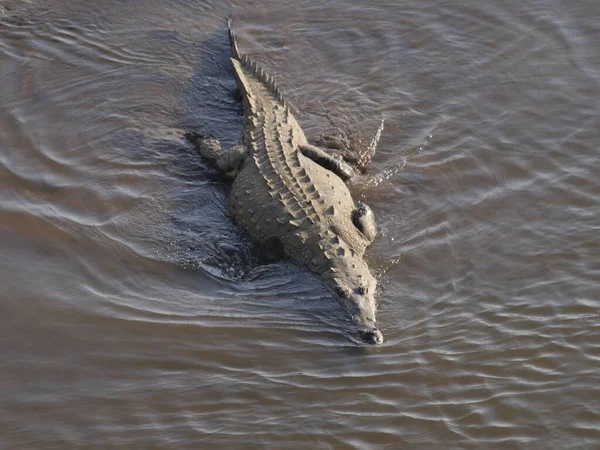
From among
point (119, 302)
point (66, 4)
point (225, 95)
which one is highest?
point (66, 4)

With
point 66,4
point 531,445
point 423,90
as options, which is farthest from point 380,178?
point 66,4

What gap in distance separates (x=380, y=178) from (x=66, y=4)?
18.6ft

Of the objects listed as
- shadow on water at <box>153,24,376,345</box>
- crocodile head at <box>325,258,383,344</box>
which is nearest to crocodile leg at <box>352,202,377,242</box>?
crocodile head at <box>325,258,383,344</box>

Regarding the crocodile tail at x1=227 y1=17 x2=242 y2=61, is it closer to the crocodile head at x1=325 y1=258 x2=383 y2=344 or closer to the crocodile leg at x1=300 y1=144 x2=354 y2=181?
the crocodile leg at x1=300 y1=144 x2=354 y2=181

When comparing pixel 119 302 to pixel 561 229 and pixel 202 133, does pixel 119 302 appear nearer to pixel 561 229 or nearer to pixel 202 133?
pixel 202 133

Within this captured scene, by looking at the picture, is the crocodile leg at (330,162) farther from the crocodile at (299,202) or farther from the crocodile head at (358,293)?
the crocodile head at (358,293)

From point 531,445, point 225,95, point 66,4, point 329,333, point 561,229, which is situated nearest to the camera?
point 531,445

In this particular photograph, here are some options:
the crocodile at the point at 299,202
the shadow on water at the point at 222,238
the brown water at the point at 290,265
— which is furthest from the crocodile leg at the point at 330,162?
the shadow on water at the point at 222,238

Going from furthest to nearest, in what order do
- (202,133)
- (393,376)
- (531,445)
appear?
(202,133) → (393,376) → (531,445)

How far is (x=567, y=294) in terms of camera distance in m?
6.41

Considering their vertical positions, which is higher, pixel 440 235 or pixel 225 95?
pixel 225 95

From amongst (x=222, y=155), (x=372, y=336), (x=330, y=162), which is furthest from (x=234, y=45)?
(x=372, y=336)

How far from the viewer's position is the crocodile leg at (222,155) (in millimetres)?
8086

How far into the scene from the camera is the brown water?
5.45 meters
